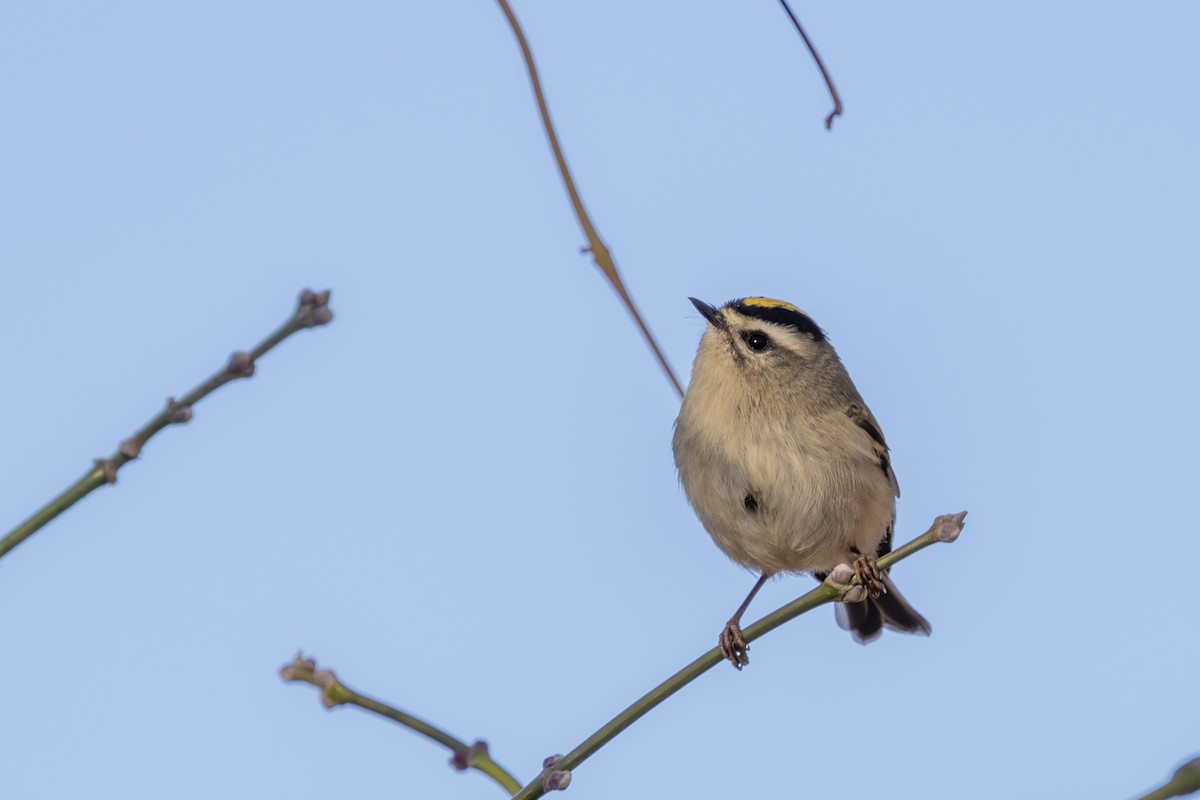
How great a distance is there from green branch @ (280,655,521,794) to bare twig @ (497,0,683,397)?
2.87 feet

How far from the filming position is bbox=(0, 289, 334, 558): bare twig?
172cm

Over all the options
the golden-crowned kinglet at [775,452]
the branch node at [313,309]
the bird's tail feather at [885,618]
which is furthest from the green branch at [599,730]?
the bird's tail feather at [885,618]

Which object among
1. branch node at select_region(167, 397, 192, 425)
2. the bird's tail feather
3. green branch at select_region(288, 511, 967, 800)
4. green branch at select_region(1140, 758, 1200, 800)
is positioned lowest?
green branch at select_region(1140, 758, 1200, 800)

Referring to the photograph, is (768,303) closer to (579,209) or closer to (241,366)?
Answer: (579,209)

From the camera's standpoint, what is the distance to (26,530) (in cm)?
166

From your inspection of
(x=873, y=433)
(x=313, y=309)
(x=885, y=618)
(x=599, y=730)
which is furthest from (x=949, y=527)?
(x=885, y=618)

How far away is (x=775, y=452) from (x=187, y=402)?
3106 mm

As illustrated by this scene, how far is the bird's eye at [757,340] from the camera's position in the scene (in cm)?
501

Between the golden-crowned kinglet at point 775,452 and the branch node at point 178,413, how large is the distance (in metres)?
2.90

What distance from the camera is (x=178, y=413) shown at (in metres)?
1.75

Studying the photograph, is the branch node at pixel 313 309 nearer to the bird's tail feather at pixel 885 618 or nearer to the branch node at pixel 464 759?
the branch node at pixel 464 759

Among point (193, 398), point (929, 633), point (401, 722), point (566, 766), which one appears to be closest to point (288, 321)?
point (193, 398)

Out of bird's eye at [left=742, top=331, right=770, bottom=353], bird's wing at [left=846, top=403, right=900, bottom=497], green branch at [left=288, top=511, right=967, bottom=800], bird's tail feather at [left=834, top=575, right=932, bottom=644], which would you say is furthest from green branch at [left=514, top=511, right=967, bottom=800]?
bird's tail feather at [left=834, top=575, right=932, bottom=644]

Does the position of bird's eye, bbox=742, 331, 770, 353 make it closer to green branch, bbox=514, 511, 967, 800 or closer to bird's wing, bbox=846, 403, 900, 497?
bird's wing, bbox=846, 403, 900, 497
